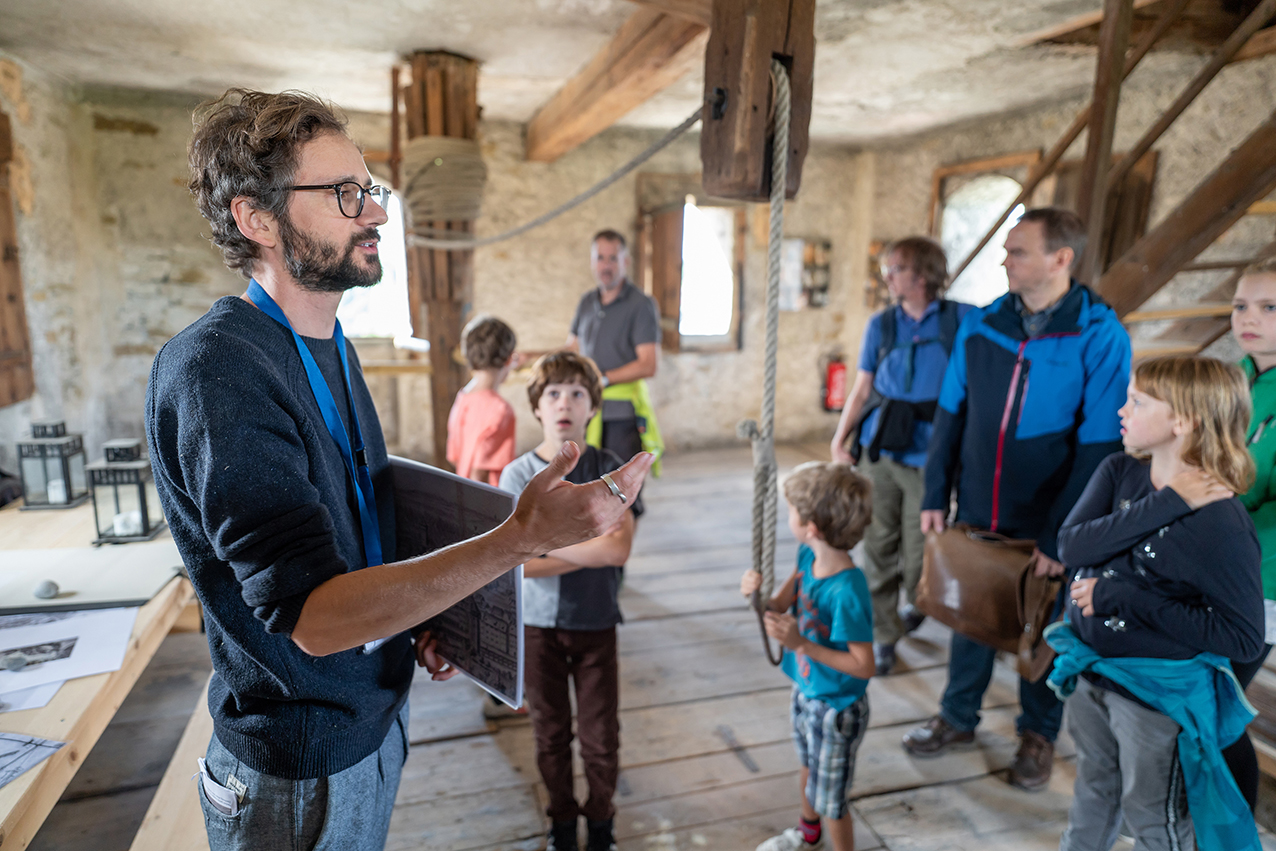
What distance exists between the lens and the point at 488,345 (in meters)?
2.27

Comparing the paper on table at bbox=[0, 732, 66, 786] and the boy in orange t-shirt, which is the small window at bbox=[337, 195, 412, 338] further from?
the paper on table at bbox=[0, 732, 66, 786]

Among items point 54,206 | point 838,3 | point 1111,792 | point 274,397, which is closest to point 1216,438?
point 1111,792

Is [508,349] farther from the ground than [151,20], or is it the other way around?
[151,20]

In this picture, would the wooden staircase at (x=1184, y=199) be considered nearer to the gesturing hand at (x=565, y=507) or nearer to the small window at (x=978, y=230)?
the small window at (x=978, y=230)

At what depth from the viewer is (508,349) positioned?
2.31 meters

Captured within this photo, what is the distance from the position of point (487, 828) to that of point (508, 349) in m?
1.37

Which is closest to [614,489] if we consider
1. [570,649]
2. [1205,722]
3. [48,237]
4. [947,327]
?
[570,649]

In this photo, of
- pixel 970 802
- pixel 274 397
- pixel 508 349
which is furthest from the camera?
pixel 508 349

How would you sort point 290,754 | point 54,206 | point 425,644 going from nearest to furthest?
point 290,754
point 425,644
point 54,206

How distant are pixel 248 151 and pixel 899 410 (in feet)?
7.19

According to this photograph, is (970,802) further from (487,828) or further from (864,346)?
(864,346)

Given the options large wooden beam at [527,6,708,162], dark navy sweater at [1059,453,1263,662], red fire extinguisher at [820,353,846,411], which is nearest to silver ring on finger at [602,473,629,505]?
dark navy sweater at [1059,453,1263,662]

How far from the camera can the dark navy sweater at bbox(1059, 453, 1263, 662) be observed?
133 centimetres

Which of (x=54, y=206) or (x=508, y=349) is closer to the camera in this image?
(x=508, y=349)
